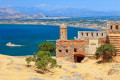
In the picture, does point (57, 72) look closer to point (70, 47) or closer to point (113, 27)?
point (70, 47)

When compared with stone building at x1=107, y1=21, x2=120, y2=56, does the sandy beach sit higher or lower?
lower

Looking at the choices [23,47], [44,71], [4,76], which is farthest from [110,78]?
[23,47]

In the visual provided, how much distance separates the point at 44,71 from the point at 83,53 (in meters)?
13.3

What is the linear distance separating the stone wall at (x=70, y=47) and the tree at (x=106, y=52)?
13.1 feet

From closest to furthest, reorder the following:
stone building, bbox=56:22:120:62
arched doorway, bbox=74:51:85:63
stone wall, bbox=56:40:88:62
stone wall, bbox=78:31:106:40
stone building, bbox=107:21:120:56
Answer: stone building, bbox=107:21:120:56, stone building, bbox=56:22:120:62, stone wall, bbox=56:40:88:62, arched doorway, bbox=74:51:85:63, stone wall, bbox=78:31:106:40

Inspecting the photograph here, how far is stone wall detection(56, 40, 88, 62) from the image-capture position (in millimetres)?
39906

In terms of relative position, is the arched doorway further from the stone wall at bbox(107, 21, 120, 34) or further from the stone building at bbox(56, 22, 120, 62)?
the stone wall at bbox(107, 21, 120, 34)

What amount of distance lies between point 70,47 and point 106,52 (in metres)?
7.90

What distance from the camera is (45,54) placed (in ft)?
99.0

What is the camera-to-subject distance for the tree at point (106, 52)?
3500 cm

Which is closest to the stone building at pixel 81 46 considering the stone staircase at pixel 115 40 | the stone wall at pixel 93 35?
the stone staircase at pixel 115 40

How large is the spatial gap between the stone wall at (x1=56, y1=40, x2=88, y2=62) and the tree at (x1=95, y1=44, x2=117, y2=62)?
3.99 metres

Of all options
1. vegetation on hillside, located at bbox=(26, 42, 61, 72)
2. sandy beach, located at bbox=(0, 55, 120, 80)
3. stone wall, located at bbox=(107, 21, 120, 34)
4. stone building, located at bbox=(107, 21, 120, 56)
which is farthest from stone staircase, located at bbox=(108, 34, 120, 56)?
vegetation on hillside, located at bbox=(26, 42, 61, 72)

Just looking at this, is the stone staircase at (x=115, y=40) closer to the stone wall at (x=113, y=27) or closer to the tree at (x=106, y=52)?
the tree at (x=106, y=52)
